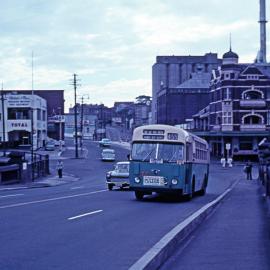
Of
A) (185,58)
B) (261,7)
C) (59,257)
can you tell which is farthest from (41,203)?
(185,58)

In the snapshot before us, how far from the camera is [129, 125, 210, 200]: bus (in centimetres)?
2408

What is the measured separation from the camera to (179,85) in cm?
13975

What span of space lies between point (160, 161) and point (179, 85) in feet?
382

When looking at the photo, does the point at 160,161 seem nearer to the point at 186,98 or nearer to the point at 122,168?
the point at 122,168

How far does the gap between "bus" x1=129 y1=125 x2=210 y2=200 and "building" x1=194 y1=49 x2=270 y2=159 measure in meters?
73.7

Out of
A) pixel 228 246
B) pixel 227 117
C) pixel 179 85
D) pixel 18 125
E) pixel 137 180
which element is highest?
pixel 179 85

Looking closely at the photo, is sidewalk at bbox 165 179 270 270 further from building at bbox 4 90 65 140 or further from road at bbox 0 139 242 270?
building at bbox 4 90 65 140

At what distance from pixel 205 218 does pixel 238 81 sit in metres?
82.1

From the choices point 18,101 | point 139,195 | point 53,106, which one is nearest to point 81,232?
point 139,195

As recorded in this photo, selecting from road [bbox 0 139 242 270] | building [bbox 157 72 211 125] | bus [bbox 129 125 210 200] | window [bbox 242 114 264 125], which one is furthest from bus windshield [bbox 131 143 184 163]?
building [bbox 157 72 211 125]

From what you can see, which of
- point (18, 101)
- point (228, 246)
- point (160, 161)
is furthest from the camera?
point (18, 101)

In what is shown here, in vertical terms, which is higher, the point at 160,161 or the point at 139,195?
the point at 160,161

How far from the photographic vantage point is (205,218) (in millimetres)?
18344

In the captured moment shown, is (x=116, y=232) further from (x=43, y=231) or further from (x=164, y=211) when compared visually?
(x=164, y=211)
